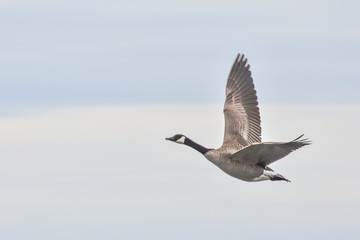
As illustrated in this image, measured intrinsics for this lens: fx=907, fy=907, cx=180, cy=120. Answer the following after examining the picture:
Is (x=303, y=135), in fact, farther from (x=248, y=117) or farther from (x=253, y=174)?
(x=248, y=117)

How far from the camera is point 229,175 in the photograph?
37250 millimetres

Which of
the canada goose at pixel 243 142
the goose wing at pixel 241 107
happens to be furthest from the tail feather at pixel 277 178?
the goose wing at pixel 241 107

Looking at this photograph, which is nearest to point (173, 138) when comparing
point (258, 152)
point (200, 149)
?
point (200, 149)

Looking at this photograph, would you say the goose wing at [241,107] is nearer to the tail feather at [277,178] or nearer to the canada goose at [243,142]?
the canada goose at [243,142]

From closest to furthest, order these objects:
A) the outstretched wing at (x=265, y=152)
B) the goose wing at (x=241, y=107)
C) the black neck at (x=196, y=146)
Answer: the outstretched wing at (x=265, y=152), the black neck at (x=196, y=146), the goose wing at (x=241, y=107)

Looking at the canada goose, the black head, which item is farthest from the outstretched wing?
the black head

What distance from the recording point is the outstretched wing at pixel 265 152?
3390 centimetres

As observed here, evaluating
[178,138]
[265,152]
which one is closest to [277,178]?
[265,152]

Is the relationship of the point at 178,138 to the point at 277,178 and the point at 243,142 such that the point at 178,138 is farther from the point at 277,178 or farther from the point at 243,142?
the point at 277,178

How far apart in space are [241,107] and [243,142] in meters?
2.17

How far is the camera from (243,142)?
39188 millimetres

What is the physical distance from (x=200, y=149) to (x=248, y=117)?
11.1ft

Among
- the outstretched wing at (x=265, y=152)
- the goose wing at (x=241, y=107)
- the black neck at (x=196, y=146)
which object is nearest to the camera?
the outstretched wing at (x=265, y=152)

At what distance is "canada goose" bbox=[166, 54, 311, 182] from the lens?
35.6 metres
